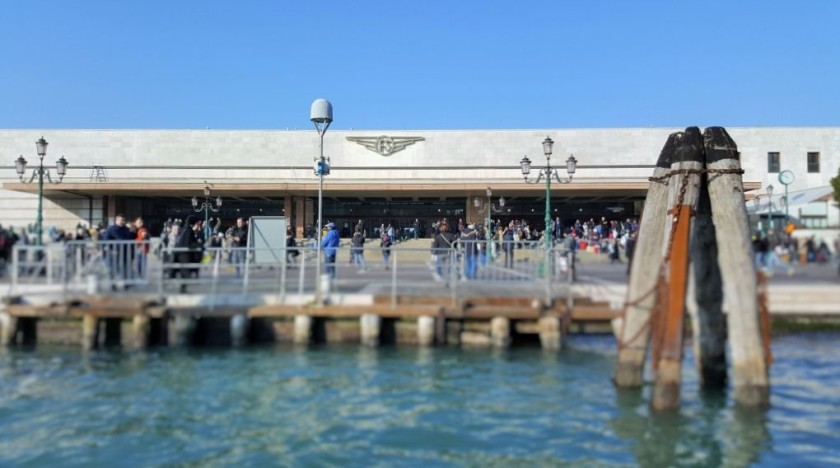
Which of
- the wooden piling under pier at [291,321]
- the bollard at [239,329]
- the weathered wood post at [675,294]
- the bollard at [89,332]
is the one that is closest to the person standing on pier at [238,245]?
the bollard at [239,329]

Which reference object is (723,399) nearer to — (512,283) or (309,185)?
(512,283)

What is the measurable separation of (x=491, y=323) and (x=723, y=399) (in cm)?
513

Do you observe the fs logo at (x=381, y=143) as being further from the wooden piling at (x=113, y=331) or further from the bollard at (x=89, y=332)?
the bollard at (x=89, y=332)

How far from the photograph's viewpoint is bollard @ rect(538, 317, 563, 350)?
44.9 ft

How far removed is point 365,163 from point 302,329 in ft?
106

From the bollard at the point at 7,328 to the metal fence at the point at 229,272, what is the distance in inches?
22.3

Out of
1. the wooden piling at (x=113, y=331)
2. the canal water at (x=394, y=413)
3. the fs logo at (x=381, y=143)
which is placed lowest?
the canal water at (x=394, y=413)

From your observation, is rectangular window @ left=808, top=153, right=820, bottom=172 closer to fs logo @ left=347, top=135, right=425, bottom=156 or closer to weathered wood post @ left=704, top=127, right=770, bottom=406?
fs logo @ left=347, top=135, right=425, bottom=156

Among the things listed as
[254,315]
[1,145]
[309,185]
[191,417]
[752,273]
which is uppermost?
[1,145]

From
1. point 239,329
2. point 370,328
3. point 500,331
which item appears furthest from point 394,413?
point 239,329

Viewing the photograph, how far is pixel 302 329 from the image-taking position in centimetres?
1420

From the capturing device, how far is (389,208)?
49.7m

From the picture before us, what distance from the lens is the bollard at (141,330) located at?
14133 mm

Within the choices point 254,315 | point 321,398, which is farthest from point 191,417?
point 254,315
